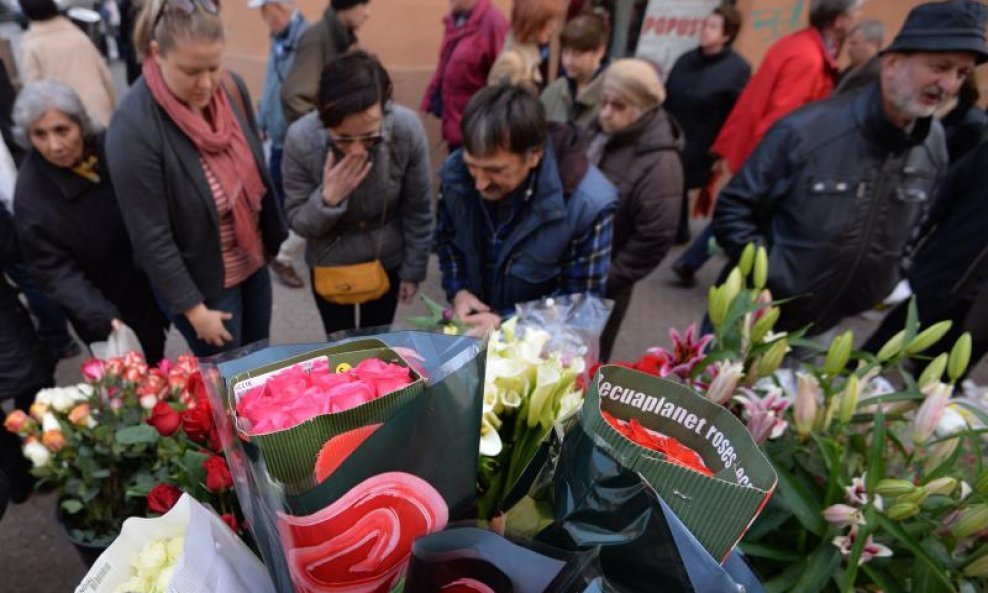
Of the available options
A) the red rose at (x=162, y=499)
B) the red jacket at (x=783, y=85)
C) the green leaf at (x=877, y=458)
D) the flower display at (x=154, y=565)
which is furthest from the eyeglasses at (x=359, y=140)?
the red jacket at (x=783, y=85)

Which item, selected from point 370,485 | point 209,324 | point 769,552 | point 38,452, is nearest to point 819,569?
point 769,552

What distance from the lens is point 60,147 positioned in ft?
6.65

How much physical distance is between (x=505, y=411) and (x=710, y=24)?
12.4 ft

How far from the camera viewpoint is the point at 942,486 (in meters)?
0.86

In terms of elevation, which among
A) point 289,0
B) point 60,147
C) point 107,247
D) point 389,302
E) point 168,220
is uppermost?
point 289,0

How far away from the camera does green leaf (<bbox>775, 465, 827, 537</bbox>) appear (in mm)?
923

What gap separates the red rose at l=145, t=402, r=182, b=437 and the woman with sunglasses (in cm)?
101

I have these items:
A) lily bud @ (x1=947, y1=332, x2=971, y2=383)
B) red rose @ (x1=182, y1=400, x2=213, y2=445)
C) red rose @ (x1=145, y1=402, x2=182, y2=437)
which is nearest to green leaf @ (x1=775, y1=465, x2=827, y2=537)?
lily bud @ (x1=947, y1=332, x2=971, y2=383)

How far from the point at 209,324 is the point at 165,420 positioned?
1.15 meters

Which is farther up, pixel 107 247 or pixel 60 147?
pixel 60 147

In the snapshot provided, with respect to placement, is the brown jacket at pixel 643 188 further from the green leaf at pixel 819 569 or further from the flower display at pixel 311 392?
the flower display at pixel 311 392

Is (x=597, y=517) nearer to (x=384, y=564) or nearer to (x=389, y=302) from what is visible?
(x=384, y=564)

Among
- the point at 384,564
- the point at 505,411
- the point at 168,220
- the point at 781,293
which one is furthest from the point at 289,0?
the point at 384,564

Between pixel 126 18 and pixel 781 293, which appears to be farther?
pixel 126 18
